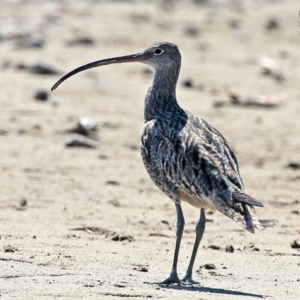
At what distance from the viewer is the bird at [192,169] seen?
762cm

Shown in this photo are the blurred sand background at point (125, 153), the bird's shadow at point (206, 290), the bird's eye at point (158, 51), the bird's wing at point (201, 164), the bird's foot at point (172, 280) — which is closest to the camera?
the bird's shadow at point (206, 290)

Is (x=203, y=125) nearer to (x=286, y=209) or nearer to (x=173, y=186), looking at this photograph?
Result: (x=173, y=186)

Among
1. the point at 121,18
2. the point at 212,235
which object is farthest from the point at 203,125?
the point at 121,18

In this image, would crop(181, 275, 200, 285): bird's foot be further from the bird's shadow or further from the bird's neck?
the bird's neck

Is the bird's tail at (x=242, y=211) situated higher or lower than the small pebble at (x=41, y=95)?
higher

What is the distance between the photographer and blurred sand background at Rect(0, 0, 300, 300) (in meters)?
7.81

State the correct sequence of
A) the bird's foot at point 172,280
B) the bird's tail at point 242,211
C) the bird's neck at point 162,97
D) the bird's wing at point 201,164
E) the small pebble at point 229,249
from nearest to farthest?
the bird's tail at point 242,211, the bird's foot at point 172,280, the bird's wing at point 201,164, the small pebble at point 229,249, the bird's neck at point 162,97

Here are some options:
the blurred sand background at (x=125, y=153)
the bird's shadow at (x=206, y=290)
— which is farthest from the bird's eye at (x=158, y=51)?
the bird's shadow at (x=206, y=290)

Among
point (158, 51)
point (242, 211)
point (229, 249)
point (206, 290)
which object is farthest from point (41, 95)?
point (206, 290)

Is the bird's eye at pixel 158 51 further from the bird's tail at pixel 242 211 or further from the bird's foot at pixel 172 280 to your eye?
the bird's foot at pixel 172 280

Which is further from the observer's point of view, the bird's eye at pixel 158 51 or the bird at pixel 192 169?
the bird's eye at pixel 158 51

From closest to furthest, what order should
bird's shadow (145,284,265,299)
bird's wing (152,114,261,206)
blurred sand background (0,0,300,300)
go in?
bird's shadow (145,284,265,299) < bird's wing (152,114,261,206) < blurred sand background (0,0,300,300)

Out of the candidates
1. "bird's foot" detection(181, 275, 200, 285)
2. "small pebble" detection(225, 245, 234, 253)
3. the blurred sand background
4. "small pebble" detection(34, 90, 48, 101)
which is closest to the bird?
"bird's foot" detection(181, 275, 200, 285)

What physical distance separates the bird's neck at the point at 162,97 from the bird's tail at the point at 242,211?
59.1 inches
